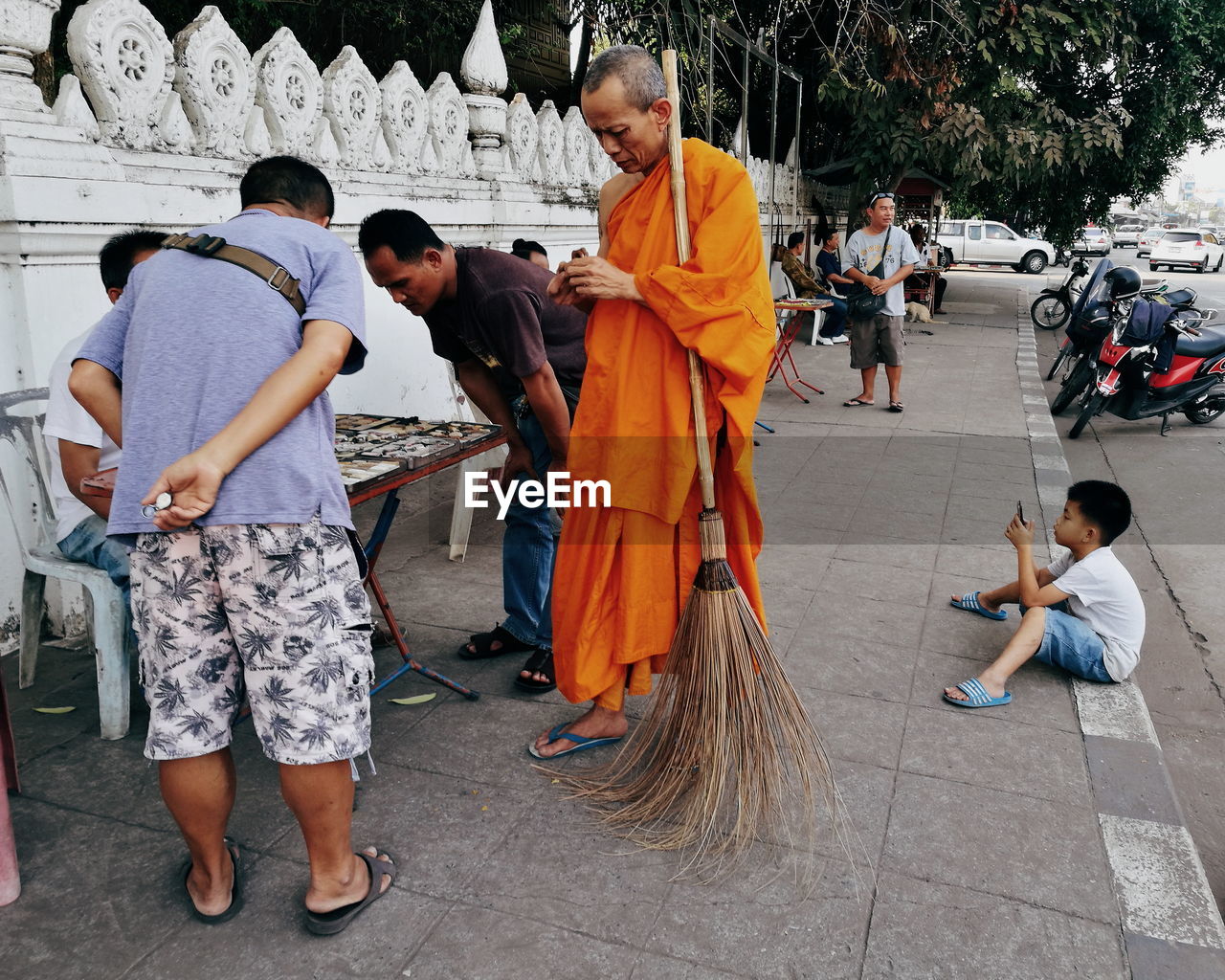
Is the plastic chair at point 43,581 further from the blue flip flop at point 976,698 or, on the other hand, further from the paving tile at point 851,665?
the blue flip flop at point 976,698

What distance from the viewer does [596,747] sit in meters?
2.68

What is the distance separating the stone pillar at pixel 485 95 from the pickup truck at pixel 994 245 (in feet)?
82.0

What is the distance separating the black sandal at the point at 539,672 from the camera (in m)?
2.98

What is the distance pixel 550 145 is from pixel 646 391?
3966mm

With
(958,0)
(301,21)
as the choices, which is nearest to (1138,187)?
(958,0)

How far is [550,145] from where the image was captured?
5.86 m

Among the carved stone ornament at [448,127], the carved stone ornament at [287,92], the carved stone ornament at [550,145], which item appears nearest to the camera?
the carved stone ornament at [287,92]

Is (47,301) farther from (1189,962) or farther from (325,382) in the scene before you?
(1189,962)

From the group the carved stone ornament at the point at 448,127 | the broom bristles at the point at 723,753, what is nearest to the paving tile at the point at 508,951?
the broom bristles at the point at 723,753

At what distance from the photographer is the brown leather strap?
1730 millimetres

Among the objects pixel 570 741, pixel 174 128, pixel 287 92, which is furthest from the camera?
pixel 287 92

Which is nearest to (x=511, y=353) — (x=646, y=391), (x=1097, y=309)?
(x=646, y=391)

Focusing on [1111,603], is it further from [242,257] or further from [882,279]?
[882,279]

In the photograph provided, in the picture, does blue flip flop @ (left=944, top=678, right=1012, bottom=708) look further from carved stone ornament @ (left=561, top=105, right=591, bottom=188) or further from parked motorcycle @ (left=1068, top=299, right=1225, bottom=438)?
parked motorcycle @ (left=1068, top=299, right=1225, bottom=438)
